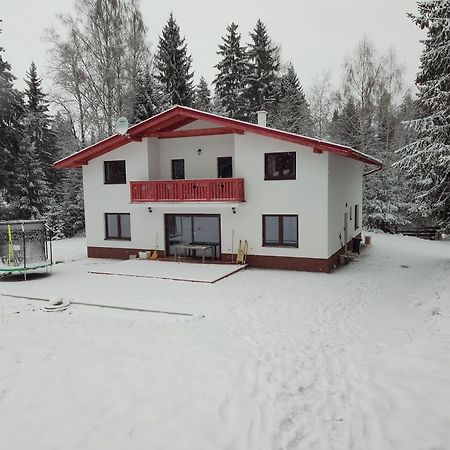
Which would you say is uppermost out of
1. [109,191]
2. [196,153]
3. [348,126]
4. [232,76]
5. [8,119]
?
[232,76]

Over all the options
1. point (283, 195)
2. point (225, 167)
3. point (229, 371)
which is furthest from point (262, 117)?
point (229, 371)

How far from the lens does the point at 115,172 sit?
1889 centimetres

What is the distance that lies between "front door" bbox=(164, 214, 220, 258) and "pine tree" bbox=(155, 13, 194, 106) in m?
16.7

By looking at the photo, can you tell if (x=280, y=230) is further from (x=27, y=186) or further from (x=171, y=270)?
(x=27, y=186)

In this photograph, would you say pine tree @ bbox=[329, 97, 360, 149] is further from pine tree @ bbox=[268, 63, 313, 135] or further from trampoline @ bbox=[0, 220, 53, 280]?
trampoline @ bbox=[0, 220, 53, 280]

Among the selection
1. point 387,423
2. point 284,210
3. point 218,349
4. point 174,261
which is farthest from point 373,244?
point 387,423

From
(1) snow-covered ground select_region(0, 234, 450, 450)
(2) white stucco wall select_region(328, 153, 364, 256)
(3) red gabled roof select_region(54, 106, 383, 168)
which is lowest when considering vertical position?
(1) snow-covered ground select_region(0, 234, 450, 450)

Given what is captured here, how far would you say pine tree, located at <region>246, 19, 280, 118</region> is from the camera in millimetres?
36969

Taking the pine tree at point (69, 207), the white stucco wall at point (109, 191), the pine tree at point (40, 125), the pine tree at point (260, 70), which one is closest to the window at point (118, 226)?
the white stucco wall at point (109, 191)

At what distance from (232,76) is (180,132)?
21015 mm

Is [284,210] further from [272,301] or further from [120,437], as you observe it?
[120,437]

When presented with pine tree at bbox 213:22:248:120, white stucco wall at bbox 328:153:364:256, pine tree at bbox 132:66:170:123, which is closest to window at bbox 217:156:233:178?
white stucco wall at bbox 328:153:364:256

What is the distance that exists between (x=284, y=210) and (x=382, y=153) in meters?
Result: 18.4

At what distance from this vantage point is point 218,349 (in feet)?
24.2
